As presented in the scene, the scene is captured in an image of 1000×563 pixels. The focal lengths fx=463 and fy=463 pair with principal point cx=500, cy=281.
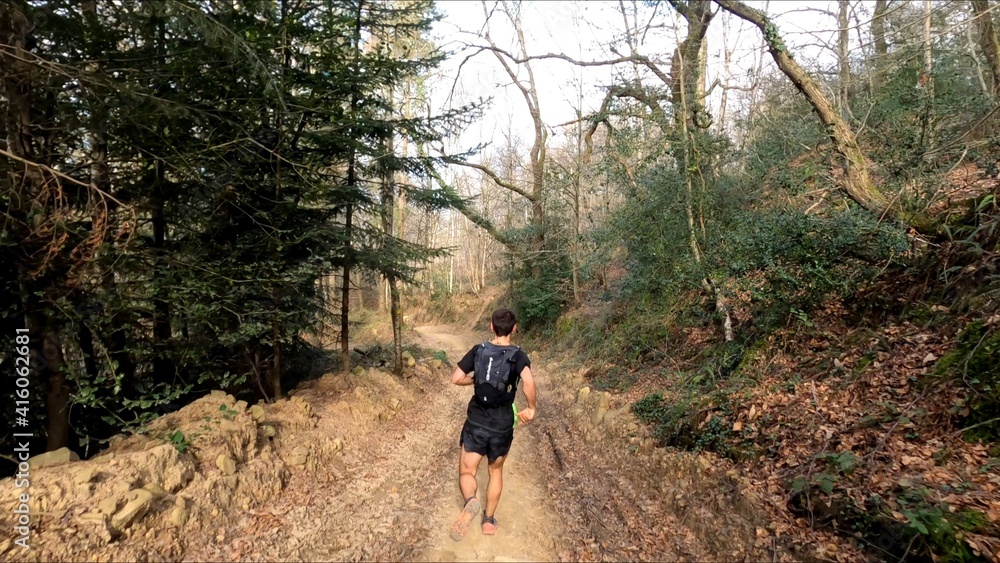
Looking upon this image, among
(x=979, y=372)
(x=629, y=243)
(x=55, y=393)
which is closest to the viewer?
(x=979, y=372)

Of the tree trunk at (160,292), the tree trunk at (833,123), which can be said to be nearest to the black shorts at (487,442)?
the tree trunk at (160,292)

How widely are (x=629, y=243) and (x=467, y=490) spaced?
7458 millimetres

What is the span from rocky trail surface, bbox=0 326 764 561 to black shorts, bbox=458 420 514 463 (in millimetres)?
723

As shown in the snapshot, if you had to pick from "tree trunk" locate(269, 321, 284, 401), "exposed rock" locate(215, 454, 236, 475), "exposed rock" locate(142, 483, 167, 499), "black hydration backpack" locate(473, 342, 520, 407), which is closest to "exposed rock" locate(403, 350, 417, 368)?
"tree trunk" locate(269, 321, 284, 401)

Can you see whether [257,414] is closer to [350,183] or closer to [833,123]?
[350,183]

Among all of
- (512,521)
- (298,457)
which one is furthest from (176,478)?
(512,521)

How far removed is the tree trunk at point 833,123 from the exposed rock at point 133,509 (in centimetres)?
850

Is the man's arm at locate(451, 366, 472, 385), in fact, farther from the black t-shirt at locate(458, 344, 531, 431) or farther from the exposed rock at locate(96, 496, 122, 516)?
the exposed rock at locate(96, 496, 122, 516)

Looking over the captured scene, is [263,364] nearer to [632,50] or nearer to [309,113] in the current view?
[309,113]

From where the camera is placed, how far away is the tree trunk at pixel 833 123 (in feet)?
20.6

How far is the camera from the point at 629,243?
10.3 metres

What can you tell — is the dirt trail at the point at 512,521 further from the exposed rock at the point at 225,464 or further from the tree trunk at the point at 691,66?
the tree trunk at the point at 691,66

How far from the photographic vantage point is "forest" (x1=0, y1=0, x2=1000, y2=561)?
4082 mm

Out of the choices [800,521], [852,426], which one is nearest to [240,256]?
[800,521]
